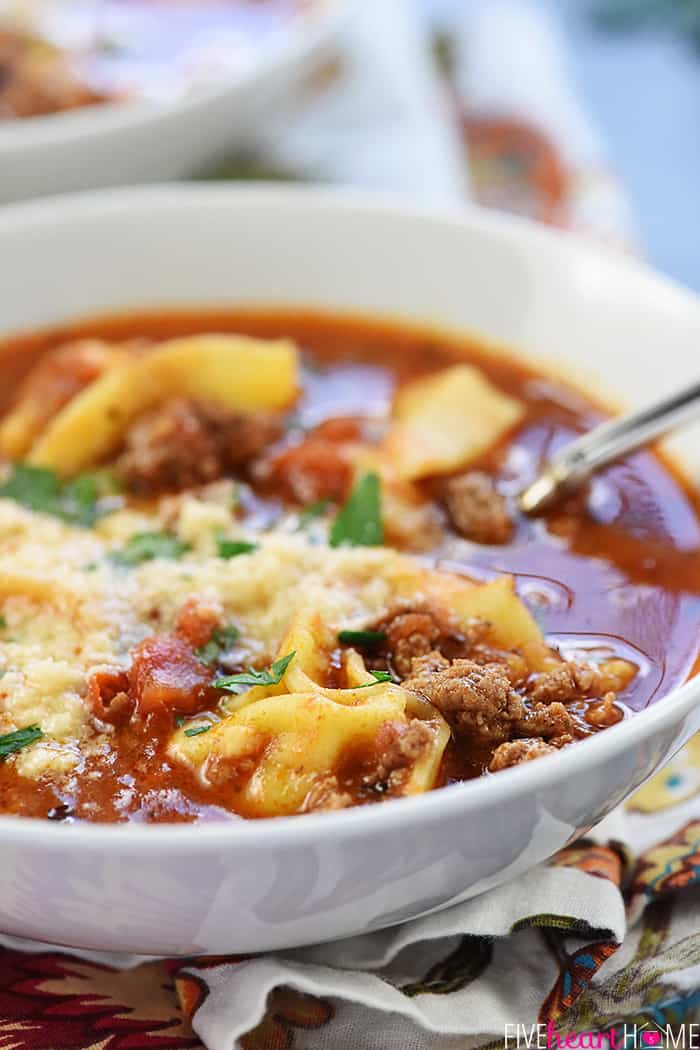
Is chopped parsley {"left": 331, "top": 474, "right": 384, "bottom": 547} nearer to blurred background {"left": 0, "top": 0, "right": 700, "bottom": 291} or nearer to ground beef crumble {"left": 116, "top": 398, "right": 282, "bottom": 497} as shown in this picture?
ground beef crumble {"left": 116, "top": 398, "right": 282, "bottom": 497}

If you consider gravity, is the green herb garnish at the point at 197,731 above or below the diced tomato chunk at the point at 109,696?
below

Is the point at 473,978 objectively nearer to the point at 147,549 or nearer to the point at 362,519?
the point at 362,519

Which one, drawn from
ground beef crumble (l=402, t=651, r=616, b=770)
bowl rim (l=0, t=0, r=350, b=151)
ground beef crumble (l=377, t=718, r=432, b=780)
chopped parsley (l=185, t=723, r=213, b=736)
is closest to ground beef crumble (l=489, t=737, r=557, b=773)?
ground beef crumble (l=402, t=651, r=616, b=770)

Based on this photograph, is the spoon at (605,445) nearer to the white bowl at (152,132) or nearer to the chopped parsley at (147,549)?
the chopped parsley at (147,549)

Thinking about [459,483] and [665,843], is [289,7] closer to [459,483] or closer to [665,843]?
[459,483]

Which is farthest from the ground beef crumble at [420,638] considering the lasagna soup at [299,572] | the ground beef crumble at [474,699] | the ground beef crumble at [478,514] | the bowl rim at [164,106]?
the bowl rim at [164,106]
